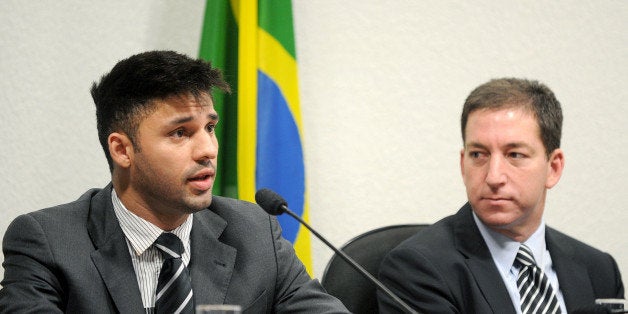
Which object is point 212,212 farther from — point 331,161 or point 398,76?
point 398,76

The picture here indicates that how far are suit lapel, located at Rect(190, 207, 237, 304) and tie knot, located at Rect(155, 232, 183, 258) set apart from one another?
44 mm

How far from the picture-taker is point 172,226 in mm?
2137

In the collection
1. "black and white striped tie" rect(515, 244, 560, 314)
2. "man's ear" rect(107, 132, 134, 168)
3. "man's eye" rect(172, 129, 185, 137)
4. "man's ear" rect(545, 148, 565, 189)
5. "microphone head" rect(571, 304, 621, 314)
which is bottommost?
"black and white striped tie" rect(515, 244, 560, 314)

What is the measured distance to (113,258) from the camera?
2000mm

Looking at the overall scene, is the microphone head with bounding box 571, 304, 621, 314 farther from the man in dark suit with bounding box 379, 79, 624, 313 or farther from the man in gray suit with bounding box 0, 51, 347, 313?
the man in gray suit with bounding box 0, 51, 347, 313

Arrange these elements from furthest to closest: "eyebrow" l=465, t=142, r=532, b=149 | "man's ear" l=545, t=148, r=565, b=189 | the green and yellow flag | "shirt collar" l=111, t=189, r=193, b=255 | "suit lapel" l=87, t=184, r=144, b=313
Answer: the green and yellow flag
"man's ear" l=545, t=148, r=565, b=189
"eyebrow" l=465, t=142, r=532, b=149
"shirt collar" l=111, t=189, r=193, b=255
"suit lapel" l=87, t=184, r=144, b=313

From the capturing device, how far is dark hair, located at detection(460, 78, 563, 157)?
2473 millimetres

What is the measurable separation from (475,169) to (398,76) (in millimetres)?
991

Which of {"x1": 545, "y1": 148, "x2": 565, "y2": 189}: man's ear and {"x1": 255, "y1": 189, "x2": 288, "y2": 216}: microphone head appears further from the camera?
{"x1": 545, "y1": 148, "x2": 565, "y2": 189}: man's ear

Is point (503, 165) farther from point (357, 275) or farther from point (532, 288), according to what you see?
point (357, 275)

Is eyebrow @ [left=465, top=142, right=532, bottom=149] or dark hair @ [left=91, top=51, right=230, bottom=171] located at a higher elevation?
dark hair @ [left=91, top=51, right=230, bottom=171]

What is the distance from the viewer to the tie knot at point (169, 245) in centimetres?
207

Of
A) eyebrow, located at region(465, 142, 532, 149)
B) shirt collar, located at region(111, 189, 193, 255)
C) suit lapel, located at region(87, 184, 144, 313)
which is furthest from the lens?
eyebrow, located at region(465, 142, 532, 149)

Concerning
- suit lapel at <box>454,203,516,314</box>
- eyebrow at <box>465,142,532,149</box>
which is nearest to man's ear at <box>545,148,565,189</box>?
eyebrow at <box>465,142,532,149</box>
